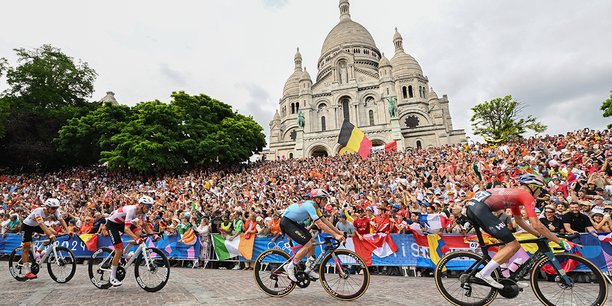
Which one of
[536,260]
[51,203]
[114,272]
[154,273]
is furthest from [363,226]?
[51,203]

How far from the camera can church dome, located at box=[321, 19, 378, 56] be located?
246ft

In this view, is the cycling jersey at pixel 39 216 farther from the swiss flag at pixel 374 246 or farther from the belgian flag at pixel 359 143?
the belgian flag at pixel 359 143

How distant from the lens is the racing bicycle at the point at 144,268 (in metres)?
5.96

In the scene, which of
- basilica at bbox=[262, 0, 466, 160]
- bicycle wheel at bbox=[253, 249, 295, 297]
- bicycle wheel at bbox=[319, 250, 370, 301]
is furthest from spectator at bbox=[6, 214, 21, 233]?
basilica at bbox=[262, 0, 466, 160]

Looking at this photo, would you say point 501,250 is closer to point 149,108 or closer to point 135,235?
→ point 135,235

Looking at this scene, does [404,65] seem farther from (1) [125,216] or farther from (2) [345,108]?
(1) [125,216]

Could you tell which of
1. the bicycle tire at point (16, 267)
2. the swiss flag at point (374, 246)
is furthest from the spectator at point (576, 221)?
the bicycle tire at point (16, 267)

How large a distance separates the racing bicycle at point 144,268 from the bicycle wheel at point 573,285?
5650 millimetres

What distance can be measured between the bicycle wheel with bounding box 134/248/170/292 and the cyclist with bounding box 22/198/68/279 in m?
2.09

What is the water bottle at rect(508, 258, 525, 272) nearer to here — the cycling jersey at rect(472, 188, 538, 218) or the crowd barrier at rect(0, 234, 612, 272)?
the cycling jersey at rect(472, 188, 538, 218)

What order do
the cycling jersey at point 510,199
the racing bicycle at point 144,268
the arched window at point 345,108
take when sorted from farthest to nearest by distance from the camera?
the arched window at point 345,108
the racing bicycle at point 144,268
the cycling jersey at point 510,199

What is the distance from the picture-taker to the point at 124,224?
6.22 metres

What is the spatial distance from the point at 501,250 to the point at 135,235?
19.3ft

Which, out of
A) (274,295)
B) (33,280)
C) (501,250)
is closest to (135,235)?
(274,295)
